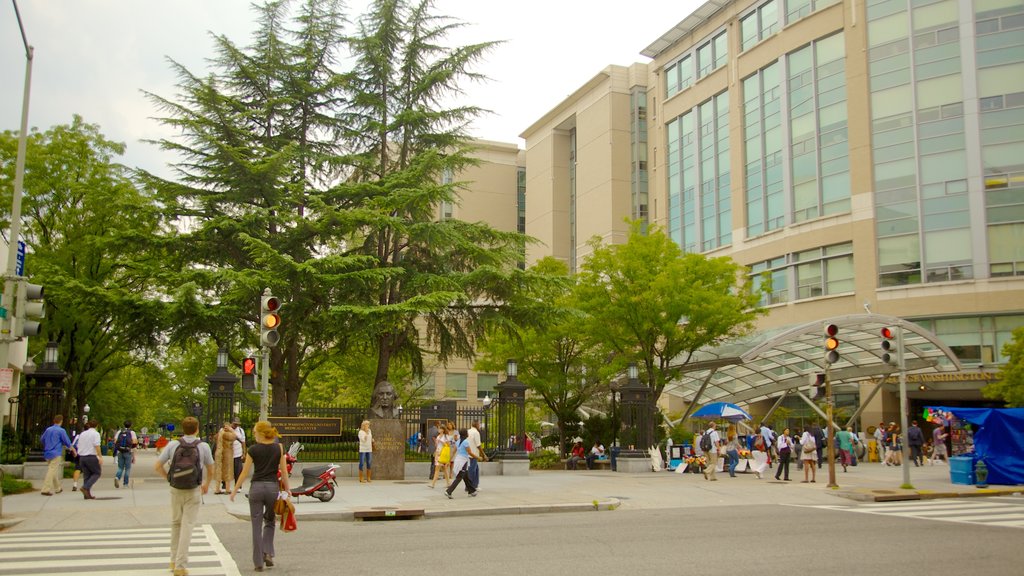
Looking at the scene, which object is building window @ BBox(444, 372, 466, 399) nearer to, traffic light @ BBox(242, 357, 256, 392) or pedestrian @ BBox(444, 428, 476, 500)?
pedestrian @ BBox(444, 428, 476, 500)

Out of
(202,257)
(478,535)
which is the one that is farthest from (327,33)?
(478,535)

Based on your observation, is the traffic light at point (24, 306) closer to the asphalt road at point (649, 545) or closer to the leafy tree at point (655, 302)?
the asphalt road at point (649, 545)

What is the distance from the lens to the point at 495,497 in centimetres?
1888

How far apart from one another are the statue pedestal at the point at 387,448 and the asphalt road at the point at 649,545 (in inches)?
345

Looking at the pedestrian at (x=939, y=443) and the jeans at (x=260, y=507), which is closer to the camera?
the jeans at (x=260, y=507)

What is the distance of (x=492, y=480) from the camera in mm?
23938

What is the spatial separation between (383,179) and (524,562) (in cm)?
2037

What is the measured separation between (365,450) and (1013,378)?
2858 centimetres

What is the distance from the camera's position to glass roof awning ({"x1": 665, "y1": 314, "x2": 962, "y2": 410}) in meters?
33.2

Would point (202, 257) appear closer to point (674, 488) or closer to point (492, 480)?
point (492, 480)

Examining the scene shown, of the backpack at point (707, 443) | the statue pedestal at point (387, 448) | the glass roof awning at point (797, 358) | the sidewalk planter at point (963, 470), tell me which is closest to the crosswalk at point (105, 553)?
the statue pedestal at point (387, 448)

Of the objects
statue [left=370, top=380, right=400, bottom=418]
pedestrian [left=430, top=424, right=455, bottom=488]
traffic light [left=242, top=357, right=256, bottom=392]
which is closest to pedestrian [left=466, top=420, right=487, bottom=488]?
pedestrian [left=430, top=424, right=455, bottom=488]

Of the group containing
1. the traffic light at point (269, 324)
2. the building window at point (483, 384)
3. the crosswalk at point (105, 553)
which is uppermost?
the traffic light at point (269, 324)

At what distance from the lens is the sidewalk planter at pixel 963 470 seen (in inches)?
883
